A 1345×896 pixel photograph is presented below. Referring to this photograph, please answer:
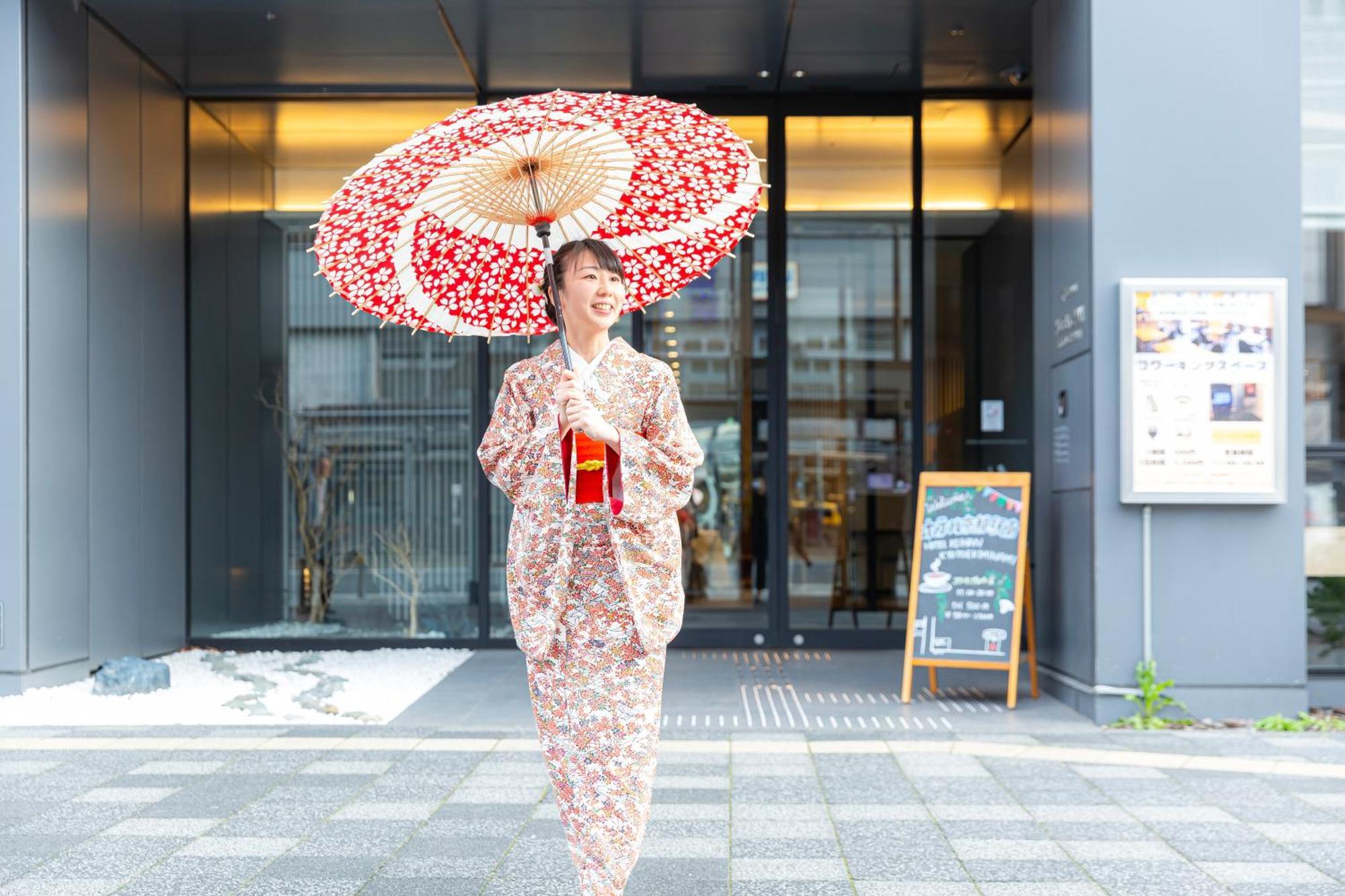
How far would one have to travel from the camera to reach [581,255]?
316 cm

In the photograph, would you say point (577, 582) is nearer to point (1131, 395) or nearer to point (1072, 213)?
point (1131, 395)

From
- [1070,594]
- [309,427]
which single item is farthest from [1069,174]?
[309,427]

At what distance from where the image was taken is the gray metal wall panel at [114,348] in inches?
293

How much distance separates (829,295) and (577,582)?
613cm

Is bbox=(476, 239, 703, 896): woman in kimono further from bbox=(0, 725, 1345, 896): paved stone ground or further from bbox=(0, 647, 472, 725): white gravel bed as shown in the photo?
bbox=(0, 647, 472, 725): white gravel bed

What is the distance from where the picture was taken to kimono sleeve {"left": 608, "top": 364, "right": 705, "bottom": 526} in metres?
3.03

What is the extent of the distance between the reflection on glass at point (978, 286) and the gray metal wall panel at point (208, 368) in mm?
4966

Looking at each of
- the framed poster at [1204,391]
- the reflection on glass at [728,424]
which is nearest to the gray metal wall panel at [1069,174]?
the framed poster at [1204,391]

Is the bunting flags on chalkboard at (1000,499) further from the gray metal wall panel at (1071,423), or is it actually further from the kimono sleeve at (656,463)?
the kimono sleeve at (656,463)

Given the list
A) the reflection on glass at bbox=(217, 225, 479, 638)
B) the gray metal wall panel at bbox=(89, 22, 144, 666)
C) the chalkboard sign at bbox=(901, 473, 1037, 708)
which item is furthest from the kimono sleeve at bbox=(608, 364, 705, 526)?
the reflection on glass at bbox=(217, 225, 479, 638)

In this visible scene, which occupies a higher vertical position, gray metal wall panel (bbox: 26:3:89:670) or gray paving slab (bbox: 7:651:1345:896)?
gray metal wall panel (bbox: 26:3:89:670)

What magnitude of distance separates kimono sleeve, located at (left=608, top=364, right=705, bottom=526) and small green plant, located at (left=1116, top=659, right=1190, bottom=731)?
3.61 meters

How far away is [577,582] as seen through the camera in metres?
3.11

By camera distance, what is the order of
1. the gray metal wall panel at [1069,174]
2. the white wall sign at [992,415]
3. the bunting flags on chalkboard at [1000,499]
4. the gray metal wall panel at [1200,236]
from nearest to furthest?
the gray metal wall panel at [1200,236] → the gray metal wall panel at [1069,174] → the bunting flags on chalkboard at [1000,499] → the white wall sign at [992,415]
